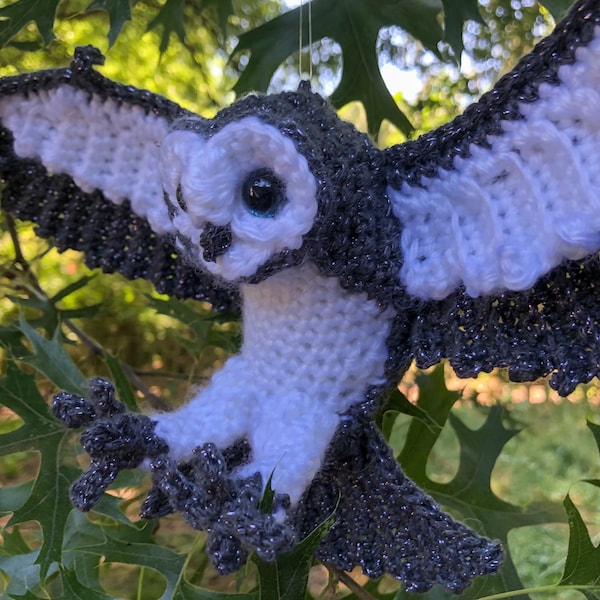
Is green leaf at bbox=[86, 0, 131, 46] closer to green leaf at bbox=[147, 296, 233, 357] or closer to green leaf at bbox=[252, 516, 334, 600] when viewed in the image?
green leaf at bbox=[147, 296, 233, 357]

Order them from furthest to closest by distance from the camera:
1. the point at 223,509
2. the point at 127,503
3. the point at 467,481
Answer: the point at 127,503
the point at 467,481
the point at 223,509

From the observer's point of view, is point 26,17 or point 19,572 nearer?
point 26,17

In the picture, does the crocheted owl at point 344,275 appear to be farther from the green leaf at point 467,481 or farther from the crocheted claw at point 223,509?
the green leaf at point 467,481

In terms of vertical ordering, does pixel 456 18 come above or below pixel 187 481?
above

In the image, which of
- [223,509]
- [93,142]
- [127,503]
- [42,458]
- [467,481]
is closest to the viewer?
[223,509]

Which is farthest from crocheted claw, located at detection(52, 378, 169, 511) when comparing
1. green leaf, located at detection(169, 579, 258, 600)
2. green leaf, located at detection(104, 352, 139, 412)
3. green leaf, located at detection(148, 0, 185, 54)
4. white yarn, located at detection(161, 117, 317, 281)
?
green leaf, located at detection(148, 0, 185, 54)

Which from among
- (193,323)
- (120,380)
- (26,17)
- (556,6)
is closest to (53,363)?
(120,380)

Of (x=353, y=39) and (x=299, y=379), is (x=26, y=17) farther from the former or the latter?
(x=299, y=379)
